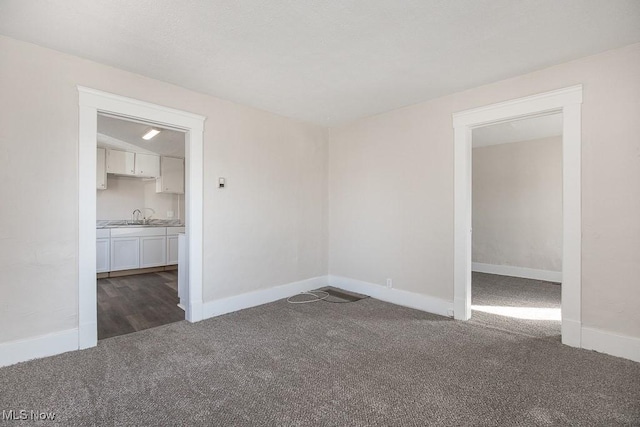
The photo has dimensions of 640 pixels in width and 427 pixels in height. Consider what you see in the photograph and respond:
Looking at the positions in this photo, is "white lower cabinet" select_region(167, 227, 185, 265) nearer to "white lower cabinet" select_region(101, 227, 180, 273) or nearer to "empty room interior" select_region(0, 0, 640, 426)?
Answer: "white lower cabinet" select_region(101, 227, 180, 273)

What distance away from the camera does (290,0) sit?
187 centimetres

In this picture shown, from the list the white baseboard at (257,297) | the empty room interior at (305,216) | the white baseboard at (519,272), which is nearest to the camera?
the empty room interior at (305,216)

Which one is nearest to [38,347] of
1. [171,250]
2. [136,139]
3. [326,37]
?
[326,37]

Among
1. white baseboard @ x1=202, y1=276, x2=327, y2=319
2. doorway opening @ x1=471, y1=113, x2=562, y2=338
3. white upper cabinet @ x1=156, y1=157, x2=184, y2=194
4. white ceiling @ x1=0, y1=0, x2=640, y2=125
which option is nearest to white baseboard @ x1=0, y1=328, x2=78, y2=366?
white baseboard @ x1=202, y1=276, x2=327, y2=319

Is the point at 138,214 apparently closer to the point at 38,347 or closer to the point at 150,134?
the point at 150,134

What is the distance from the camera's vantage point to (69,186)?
2.53 m

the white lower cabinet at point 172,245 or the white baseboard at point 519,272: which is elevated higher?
the white lower cabinet at point 172,245

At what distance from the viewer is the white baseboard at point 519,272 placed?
5234 mm

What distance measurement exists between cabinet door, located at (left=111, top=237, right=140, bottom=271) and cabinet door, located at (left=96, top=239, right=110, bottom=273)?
82 mm

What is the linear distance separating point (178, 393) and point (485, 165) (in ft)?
20.7

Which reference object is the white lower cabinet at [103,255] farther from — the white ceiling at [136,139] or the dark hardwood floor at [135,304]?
the white ceiling at [136,139]

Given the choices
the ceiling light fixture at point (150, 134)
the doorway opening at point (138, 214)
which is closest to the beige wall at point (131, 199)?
the doorway opening at point (138, 214)

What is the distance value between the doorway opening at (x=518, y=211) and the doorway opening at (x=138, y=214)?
488 cm

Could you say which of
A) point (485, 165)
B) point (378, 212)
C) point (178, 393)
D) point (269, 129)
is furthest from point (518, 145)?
point (178, 393)
